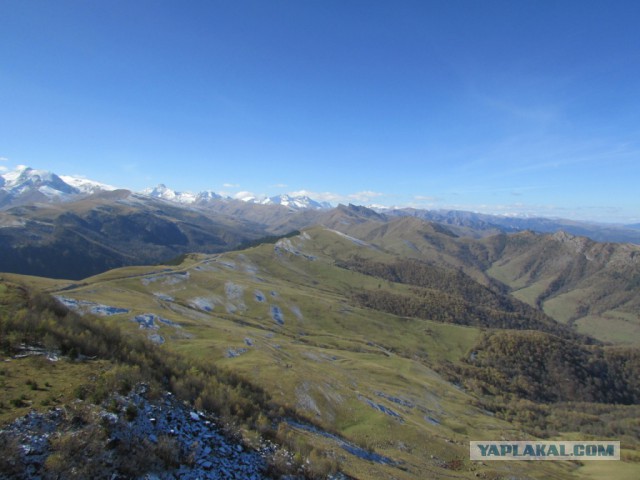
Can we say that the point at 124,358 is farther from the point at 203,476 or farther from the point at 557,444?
the point at 557,444

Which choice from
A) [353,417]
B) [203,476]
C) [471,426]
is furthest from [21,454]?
[471,426]

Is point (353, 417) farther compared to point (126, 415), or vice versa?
point (353, 417)

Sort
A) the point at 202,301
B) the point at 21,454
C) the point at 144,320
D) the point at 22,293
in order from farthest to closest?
1. the point at 202,301
2. the point at 144,320
3. the point at 22,293
4. the point at 21,454

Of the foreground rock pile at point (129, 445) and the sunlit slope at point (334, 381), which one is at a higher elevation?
the foreground rock pile at point (129, 445)

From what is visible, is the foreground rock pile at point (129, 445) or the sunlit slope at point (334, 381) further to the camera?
the sunlit slope at point (334, 381)

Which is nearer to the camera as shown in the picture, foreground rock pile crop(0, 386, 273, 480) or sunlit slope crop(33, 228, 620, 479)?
foreground rock pile crop(0, 386, 273, 480)

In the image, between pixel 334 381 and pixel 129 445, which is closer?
pixel 129 445

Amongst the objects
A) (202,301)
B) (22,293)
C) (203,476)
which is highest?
(22,293)

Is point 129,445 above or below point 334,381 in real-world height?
above

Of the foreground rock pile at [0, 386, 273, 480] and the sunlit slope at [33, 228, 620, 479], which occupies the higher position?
the foreground rock pile at [0, 386, 273, 480]

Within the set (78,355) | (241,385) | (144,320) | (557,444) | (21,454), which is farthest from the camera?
(144,320)

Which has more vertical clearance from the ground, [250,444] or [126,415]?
[126,415]
